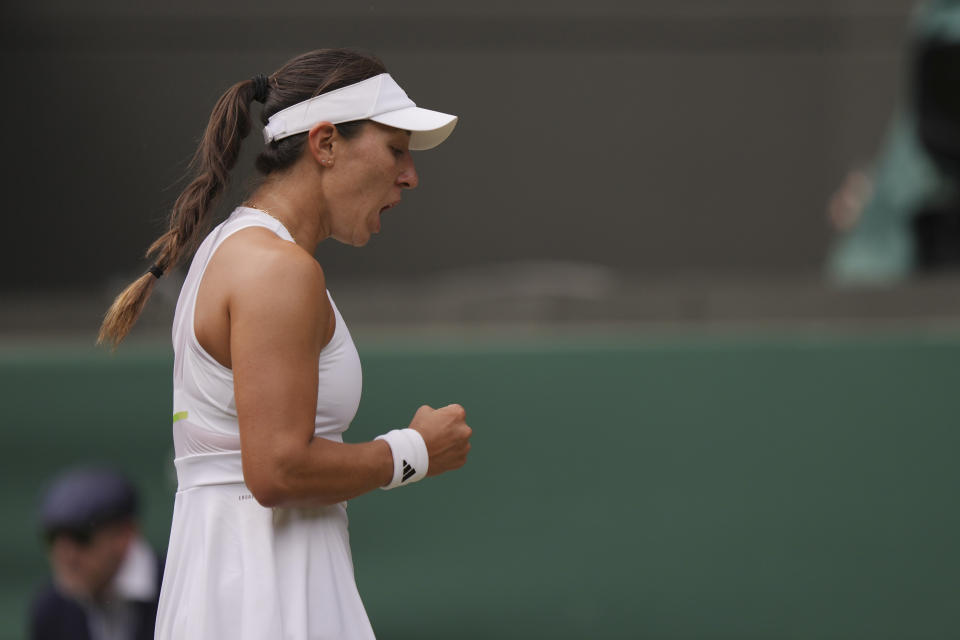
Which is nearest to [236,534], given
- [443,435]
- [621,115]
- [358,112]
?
[443,435]

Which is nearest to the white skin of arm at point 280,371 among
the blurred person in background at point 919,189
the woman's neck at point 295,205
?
the woman's neck at point 295,205

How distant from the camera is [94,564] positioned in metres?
3.15

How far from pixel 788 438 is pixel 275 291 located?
2827 mm

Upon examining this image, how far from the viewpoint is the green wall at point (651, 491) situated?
3.84m

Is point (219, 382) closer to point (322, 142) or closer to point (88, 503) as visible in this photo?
point (322, 142)

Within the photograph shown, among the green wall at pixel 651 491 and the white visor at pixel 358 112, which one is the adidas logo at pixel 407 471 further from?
the green wall at pixel 651 491

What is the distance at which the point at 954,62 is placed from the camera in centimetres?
405

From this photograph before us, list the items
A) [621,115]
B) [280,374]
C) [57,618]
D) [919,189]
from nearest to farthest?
1. [280,374]
2. [57,618]
3. [919,189]
4. [621,115]

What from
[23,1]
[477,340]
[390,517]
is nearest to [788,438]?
[477,340]

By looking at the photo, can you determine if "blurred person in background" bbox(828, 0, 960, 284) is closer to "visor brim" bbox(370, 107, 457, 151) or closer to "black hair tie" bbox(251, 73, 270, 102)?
"visor brim" bbox(370, 107, 457, 151)

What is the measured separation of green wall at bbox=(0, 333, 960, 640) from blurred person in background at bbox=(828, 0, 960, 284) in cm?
64

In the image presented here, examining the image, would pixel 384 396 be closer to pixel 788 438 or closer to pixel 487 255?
pixel 788 438

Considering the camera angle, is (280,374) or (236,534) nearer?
(280,374)

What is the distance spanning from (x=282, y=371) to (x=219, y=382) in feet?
0.50
